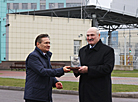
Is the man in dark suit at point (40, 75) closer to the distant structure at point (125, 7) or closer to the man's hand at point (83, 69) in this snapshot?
the man's hand at point (83, 69)

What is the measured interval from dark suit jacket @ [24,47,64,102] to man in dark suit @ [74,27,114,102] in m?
0.41

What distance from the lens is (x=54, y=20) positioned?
42250 millimetres

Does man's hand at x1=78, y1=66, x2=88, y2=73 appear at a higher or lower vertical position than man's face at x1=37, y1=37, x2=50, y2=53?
lower

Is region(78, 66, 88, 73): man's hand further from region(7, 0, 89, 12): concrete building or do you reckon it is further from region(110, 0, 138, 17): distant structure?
region(7, 0, 89, 12): concrete building

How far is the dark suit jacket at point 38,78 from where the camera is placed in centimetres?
483

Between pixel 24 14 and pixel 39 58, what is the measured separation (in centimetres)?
3945

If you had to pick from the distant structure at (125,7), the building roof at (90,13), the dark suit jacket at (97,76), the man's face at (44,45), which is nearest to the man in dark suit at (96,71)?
the dark suit jacket at (97,76)

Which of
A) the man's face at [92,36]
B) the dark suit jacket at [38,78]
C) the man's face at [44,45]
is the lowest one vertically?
the dark suit jacket at [38,78]

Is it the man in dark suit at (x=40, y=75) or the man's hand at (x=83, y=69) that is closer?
the man's hand at (x=83, y=69)

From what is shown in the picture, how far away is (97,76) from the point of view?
4.68m

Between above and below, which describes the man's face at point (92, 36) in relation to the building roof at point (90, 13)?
below

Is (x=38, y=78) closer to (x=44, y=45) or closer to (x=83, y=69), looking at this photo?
(x=44, y=45)

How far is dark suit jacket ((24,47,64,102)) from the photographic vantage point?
4.83 meters

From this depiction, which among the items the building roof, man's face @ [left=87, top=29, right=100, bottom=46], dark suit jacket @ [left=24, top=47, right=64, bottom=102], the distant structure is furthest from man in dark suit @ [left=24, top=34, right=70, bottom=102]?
the distant structure
